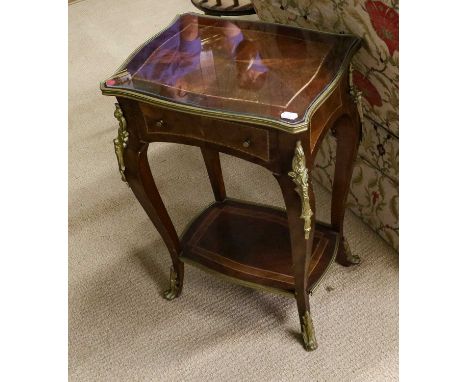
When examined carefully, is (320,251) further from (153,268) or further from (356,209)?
(153,268)

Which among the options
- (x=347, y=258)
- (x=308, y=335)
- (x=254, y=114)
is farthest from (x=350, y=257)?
(x=254, y=114)

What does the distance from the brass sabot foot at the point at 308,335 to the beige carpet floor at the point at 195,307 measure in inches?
0.6

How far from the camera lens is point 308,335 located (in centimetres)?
122

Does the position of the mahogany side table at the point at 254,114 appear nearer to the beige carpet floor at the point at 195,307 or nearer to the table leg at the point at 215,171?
the beige carpet floor at the point at 195,307

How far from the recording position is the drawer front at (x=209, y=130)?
0.94 metres

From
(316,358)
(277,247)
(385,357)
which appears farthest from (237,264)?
(385,357)

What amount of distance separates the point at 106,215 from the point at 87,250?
139 millimetres

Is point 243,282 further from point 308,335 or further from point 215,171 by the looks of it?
point 215,171

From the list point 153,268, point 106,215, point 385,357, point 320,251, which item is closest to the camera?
point 385,357

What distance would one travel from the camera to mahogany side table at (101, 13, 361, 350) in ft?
3.05

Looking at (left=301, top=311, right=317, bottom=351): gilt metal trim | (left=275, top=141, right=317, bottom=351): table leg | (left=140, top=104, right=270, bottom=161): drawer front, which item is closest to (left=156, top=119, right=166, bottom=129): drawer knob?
(left=140, top=104, right=270, bottom=161): drawer front

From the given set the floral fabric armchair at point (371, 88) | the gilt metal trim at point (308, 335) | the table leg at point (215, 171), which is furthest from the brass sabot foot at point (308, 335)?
the table leg at point (215, 171)

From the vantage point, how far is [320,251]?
1283mm

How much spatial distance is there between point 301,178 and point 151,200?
0.40 metres
